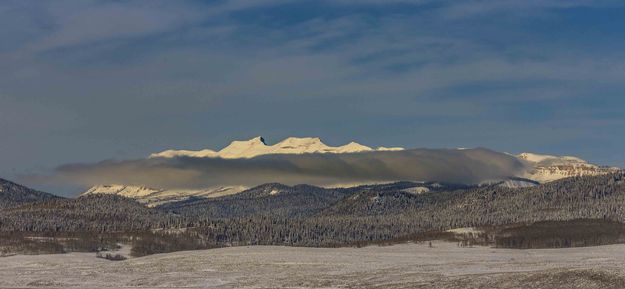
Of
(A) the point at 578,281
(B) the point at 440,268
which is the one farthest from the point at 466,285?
(B) the point at 440,268

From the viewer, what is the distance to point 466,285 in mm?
135625

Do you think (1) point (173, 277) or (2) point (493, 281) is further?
(1) point (173, 277)

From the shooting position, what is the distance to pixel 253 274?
179125 millimetres

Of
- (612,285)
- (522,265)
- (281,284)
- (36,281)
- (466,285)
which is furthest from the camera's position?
(522,265)

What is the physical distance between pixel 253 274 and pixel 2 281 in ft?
131

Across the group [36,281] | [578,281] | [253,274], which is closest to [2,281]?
[36,281]

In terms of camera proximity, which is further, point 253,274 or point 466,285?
point 253,274

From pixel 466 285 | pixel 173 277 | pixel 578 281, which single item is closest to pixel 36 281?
pixel 173 277

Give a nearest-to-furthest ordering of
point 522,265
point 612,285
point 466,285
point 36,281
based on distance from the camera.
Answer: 1. point 612,285
2. point 466,285
3. point 36,281
4. point 522,265

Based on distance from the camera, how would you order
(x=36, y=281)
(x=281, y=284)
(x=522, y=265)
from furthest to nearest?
(x=522, y=265), (x=36, y=281), (x=281, y=284)

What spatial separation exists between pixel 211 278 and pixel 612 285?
6961 centimetres

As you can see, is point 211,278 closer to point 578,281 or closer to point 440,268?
point 440,268

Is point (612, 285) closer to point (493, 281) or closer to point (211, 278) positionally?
point (493, 281)

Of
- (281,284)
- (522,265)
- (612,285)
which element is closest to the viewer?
(612,285)
